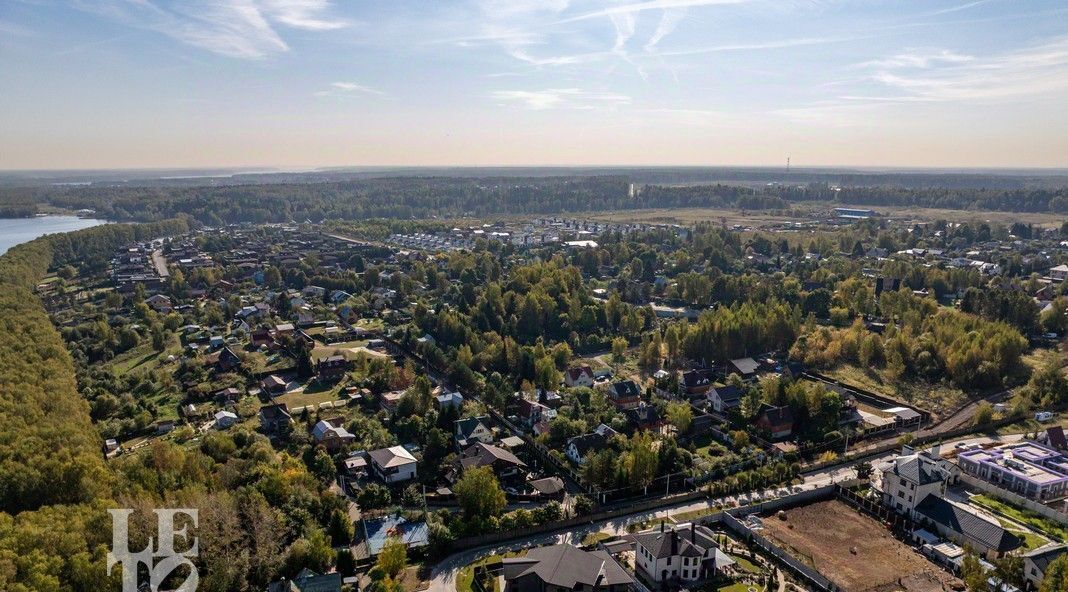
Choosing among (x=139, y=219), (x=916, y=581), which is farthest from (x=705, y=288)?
(x=139, y=219)

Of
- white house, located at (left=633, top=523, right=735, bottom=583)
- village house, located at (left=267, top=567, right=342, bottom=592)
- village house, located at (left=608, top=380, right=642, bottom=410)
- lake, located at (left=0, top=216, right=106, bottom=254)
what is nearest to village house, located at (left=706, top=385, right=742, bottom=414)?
village house, located at (left=608, top=380, right=642, bottom=410)

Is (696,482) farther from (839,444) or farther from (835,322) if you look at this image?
(835,322)

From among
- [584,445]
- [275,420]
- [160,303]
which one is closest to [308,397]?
[275,420]

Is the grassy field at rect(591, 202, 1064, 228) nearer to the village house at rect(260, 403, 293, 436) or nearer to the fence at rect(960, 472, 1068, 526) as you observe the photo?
the fence at rect(960, 472, 1068, 526)

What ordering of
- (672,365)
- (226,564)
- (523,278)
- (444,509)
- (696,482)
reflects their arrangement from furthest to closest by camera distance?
1. (523,278)
2. (672,365)
3. (696,482)
4. (444,509)
5. (226,564)

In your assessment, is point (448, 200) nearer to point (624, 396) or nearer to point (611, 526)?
point (624, 396)

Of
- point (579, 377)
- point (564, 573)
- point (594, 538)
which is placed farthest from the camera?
point (579, 377)

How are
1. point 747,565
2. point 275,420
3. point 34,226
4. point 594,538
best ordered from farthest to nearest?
1. point 34,226
2. point 275,420
3. point 594,538
4. point 747,565
